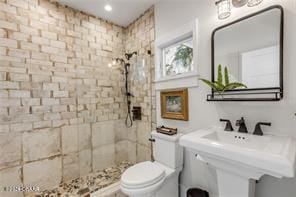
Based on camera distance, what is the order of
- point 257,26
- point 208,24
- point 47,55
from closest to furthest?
point 257,26 < point 208,24 < point 47,55

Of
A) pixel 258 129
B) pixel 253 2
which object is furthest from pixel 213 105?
pixel 253 2

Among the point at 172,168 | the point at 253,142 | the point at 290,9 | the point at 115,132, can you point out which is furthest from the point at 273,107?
the point at 115,132

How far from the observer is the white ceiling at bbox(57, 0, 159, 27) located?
2270mm

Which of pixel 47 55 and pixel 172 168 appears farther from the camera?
pixel 47 55

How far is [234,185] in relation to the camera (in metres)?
1.17

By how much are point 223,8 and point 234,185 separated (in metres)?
1.53

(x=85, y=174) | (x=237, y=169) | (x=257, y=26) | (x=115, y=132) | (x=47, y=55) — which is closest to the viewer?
(x=237, y=169)

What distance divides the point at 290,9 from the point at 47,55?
2655 mm

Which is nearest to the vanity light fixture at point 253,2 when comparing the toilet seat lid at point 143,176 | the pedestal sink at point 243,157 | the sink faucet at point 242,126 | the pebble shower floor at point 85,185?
the sink faucet at point 242,126

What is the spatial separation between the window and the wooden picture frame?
0.94 feet

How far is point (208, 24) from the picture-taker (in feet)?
5.46

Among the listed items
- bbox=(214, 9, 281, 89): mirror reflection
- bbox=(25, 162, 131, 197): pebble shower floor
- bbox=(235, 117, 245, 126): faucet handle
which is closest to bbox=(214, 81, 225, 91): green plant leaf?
bbox=(214, 9, 281, 89): mirror reflection

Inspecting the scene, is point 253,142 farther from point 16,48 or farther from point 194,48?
point 16,48

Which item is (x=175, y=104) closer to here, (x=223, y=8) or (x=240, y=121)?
(x=240, y=121)
